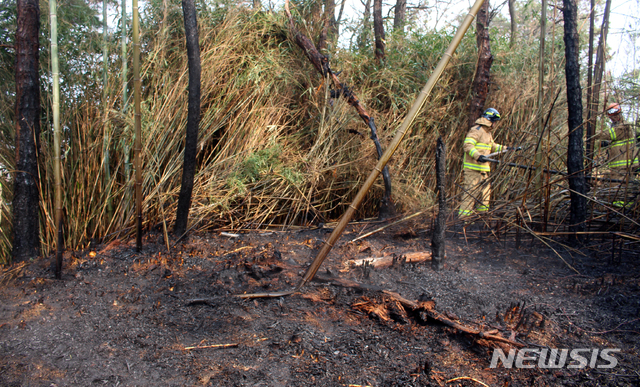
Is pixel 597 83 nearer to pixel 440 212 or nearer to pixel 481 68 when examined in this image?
pixel 481 68

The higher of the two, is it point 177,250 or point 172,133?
point 172,133

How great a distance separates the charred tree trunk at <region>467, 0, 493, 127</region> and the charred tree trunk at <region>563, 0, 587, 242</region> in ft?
7.07

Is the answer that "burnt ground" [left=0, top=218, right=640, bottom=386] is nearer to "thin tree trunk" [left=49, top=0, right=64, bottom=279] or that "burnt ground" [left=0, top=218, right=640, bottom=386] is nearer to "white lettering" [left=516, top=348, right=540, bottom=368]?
"white lettering" [left=516, top=348, right=540, bottom=368]

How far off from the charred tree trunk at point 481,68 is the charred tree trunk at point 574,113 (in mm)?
2154

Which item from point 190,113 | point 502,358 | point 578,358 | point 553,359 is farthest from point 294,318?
point 190,113

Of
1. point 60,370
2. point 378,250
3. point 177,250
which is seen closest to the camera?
point 60,370

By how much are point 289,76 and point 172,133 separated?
65.2 inches

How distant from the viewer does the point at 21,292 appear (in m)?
2.57

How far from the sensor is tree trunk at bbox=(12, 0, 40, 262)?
9.39ft

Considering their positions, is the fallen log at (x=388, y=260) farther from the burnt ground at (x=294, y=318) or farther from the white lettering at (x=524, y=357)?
the white lettering at (x=524, y=357)

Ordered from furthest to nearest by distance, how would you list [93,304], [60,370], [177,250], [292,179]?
[292,179] → [177,250] → [93,304] → [60,370]

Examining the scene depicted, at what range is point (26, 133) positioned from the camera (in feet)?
9.53

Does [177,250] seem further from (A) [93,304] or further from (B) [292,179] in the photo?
(B) [292,179]

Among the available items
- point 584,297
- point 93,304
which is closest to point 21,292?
point 93,304
